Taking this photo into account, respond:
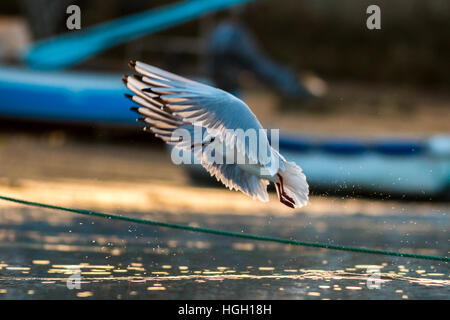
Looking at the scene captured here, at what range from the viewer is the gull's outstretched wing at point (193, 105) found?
21.9ft

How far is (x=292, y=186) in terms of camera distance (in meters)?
6.99

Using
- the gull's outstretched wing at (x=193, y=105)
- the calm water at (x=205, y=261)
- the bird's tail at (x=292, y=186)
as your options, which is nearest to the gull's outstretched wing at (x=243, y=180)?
the bird's tail at (x=292, y=186)

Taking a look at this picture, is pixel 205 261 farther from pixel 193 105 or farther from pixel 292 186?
pixel 193 105

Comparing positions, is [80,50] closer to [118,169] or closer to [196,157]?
[118,169]

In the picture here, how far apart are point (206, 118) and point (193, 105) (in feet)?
0.42

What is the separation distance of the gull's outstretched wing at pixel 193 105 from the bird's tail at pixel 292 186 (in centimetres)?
Answer: 14

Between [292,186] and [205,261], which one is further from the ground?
[292,186]

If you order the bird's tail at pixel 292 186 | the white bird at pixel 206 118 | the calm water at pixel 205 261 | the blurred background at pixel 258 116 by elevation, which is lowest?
the calm water at pixel 205 261

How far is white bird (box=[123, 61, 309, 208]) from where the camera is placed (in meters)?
6.71

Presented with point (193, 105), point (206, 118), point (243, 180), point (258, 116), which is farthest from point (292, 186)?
point (258, 116)

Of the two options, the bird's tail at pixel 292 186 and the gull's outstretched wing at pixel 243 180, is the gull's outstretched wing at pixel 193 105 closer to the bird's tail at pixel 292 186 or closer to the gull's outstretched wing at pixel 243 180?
the bird's tail at pixel 292 186

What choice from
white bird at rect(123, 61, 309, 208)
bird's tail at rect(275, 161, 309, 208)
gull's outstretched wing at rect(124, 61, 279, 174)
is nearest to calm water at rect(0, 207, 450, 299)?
bird's tail at rect(275, 161, 309, 208)

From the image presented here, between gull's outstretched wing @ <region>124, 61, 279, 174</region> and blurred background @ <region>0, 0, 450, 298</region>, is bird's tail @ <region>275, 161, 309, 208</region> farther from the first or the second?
blurred background @ <region>0, 0, 450, 298</region>

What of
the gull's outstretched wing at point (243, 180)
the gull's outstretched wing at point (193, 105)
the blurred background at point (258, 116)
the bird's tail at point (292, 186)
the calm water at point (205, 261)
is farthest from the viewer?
the blurred background at point (258, 116)
